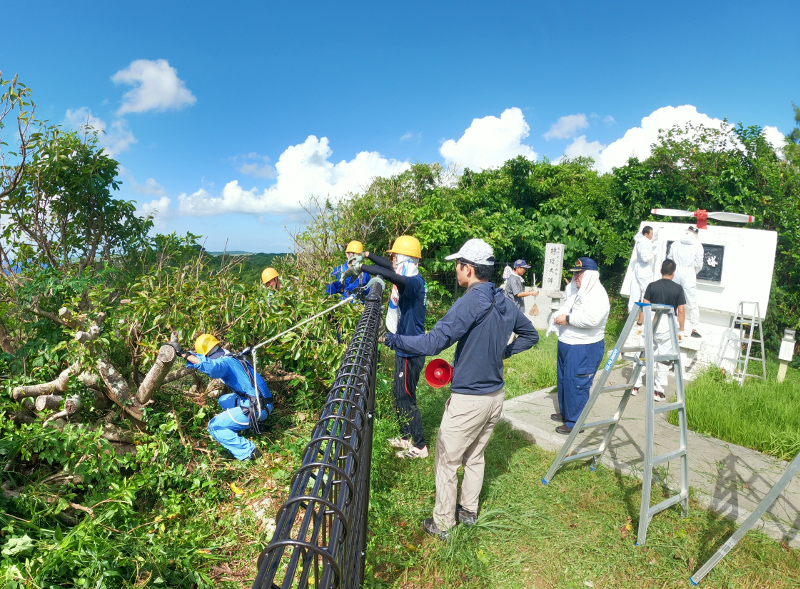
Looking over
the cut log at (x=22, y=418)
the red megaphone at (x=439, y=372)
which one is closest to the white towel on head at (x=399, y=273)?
the red megaphone at (x=439, y=372)

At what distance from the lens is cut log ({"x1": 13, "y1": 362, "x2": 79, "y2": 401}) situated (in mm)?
3322

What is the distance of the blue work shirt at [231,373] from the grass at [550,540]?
1.18m

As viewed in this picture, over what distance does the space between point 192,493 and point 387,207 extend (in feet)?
22.9

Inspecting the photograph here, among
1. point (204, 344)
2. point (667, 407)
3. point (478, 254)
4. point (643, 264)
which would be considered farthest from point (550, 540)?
point (643, 264)

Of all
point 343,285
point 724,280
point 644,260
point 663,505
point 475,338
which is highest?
point 644,260

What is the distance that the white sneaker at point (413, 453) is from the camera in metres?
3.85

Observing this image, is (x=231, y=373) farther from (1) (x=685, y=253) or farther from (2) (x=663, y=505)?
(1) (x=685, y=253)

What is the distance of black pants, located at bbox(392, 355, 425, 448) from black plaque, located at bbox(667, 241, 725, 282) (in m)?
6.20

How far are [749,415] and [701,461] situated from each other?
1146 mm

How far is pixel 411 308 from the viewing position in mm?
3734

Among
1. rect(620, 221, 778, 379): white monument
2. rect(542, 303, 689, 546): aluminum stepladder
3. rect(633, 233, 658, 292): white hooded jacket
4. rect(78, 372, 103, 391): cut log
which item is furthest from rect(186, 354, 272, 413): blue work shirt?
rect(620, 221, 778, 379): white monument

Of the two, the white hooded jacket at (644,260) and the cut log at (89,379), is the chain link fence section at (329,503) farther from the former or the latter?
the white hooded jacket at (644,260)

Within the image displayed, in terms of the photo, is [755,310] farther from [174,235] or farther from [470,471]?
[174,235]

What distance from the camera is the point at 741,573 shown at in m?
2.60
